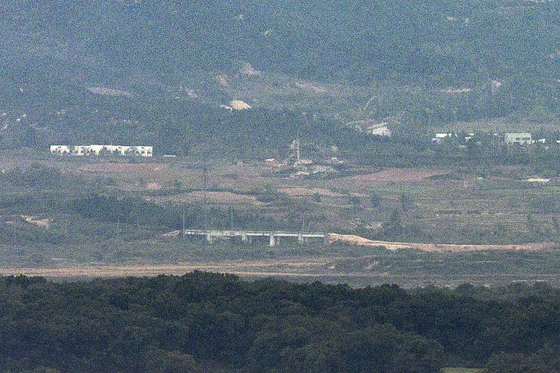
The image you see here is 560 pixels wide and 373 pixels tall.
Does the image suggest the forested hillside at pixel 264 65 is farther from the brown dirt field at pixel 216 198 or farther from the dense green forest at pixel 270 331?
the dense green forest at pixel 270 331

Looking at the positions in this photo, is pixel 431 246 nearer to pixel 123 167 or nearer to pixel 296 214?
pixel 296 214

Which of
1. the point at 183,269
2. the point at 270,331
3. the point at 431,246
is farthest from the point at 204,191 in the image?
the point at 270,331

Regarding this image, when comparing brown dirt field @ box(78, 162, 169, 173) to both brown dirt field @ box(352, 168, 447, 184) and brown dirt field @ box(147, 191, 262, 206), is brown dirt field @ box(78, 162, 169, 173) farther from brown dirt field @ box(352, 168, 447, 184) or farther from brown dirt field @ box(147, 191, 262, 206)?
brown dirt field @ box(352, 168, 447, 184)

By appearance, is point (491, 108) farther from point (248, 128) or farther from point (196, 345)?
point (196, 345)

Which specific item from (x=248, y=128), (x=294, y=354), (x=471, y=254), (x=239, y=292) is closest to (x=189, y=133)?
(x=248, y=128)

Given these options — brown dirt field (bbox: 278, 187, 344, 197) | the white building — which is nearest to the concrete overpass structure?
brown dirt field (bbox: 278, 187, 344, 197)

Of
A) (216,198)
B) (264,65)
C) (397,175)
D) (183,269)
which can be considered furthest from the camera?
(264,65)
